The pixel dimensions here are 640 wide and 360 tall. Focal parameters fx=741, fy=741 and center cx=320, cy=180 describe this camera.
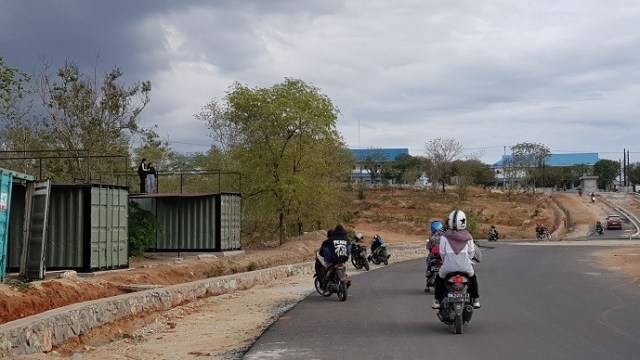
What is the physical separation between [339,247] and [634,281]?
9.60m

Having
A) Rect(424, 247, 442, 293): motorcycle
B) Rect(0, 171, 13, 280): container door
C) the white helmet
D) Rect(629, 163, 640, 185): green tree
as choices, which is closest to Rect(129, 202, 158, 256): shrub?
Rect(0, 171, 13, 280): container door

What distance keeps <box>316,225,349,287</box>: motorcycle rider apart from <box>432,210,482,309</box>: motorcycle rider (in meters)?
4.87

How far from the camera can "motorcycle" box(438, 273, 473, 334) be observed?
1090cm

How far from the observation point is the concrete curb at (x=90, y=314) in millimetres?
9656

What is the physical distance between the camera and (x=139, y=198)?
100ft

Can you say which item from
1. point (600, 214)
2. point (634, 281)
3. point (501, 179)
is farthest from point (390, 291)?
point (501, 179)

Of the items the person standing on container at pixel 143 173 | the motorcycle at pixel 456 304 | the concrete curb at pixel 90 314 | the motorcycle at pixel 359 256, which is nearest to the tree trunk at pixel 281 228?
the person standing on container at pixel 143 173

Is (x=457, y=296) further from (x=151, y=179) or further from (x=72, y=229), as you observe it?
(x=151, y=179)

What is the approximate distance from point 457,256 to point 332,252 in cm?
529

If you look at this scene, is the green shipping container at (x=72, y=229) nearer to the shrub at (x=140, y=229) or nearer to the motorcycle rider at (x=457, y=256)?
the shrub at (x=140, y=229)

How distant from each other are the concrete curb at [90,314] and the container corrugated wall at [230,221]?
10.1m

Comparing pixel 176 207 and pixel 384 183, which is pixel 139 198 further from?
pixel 384 183

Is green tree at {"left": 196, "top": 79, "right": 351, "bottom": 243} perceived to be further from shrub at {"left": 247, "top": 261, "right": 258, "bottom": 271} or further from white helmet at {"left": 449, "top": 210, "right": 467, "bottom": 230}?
white helmet at {"left": 449, "top": 210, "right": 467, "bottom": 230}

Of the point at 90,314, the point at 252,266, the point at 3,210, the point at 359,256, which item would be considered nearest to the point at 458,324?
the point at 90,314
